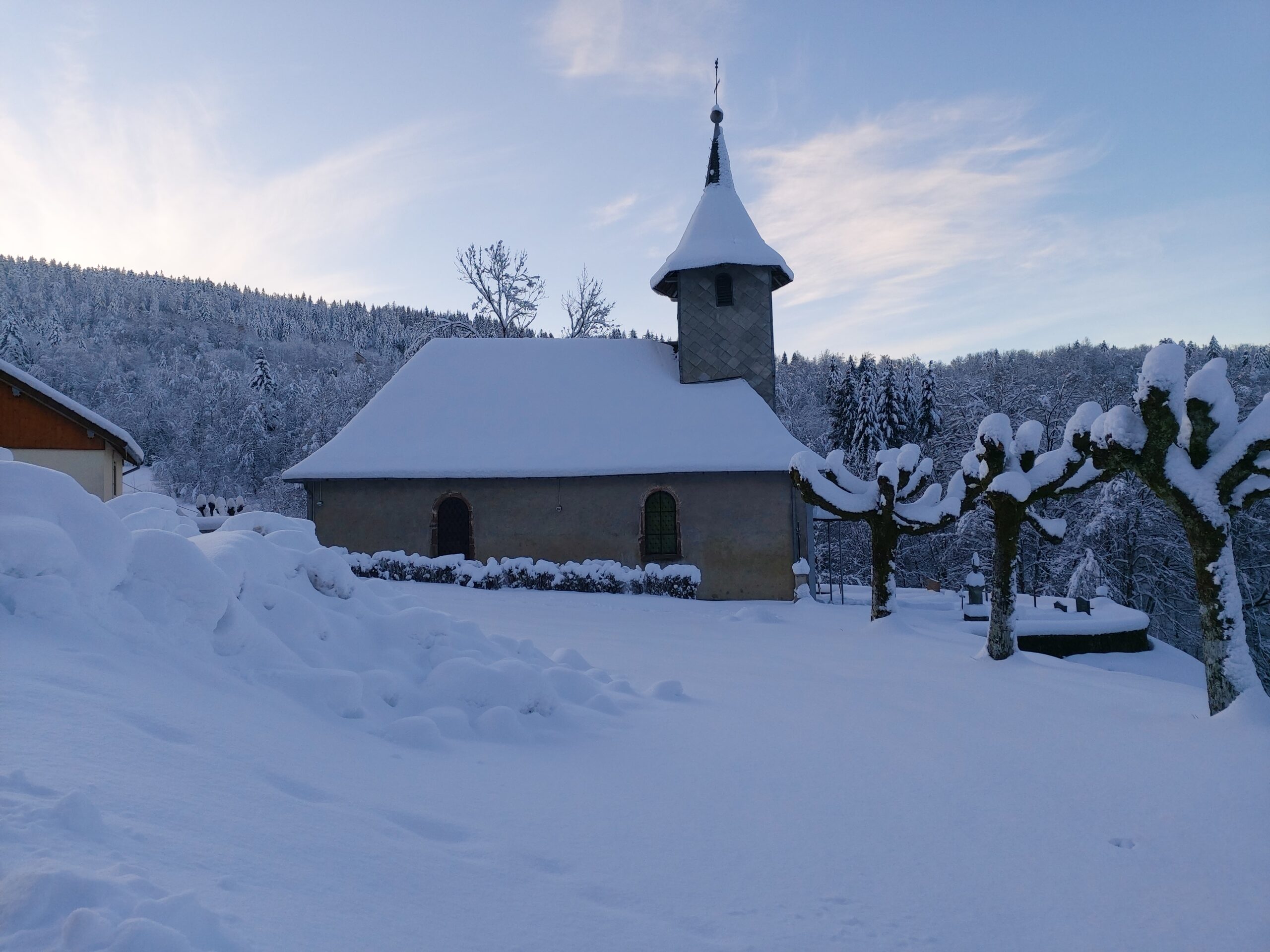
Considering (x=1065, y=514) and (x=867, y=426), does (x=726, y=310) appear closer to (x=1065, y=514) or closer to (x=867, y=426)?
(x=1065, y=514)

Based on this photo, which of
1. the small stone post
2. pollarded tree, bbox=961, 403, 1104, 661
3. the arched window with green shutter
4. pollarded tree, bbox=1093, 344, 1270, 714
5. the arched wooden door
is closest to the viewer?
pollarded tree, bbox=1093, 344, 1270, 714

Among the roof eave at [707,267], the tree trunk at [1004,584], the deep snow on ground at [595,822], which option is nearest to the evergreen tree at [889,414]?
the roof eave at [707,267]

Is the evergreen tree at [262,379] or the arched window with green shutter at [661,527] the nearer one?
the arched window with green shutter at [661,527]

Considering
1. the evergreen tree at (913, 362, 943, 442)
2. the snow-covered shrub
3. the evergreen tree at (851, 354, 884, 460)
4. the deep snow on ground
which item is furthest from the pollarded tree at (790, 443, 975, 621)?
the evergreen tree at (913, 362, 943, 442)

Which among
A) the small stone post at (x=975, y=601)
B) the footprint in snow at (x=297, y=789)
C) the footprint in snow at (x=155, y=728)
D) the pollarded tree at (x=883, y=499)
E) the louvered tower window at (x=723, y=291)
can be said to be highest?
the louvered tower window at (x=723, y=291)

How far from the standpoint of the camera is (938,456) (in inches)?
1273

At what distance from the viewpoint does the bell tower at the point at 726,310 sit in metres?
19.9

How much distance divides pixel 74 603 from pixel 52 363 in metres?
73.5

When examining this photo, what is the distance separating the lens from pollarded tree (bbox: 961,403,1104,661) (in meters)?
9.59

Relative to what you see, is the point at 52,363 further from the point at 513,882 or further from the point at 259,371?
the point at 513,882

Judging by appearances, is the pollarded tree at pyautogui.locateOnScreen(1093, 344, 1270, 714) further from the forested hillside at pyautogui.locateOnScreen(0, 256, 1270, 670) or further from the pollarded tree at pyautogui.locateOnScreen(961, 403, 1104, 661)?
the forested hillside at pyautogui.locateOnScreen(0, 256, 1270, 670)

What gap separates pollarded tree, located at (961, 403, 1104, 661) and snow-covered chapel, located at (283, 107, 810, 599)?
6.83 metres

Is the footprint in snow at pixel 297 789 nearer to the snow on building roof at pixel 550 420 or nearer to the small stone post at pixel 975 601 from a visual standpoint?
the snow on building roof at pixel 550 420

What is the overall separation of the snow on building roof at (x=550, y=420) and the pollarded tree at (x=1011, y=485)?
6.57 meters
